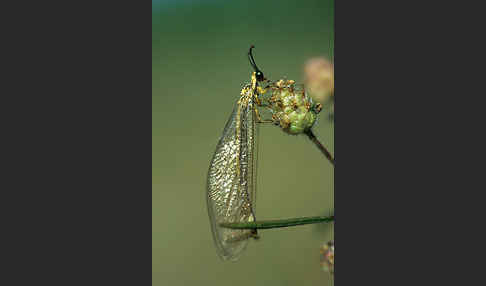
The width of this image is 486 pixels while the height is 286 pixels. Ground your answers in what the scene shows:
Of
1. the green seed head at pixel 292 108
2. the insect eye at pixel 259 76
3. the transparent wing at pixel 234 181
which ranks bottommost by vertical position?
the transparent wing at pixel 234 181

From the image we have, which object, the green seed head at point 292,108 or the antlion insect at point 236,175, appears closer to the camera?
the green seed head at point 292,108

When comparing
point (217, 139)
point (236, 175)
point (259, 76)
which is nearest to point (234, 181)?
point (236, 175)

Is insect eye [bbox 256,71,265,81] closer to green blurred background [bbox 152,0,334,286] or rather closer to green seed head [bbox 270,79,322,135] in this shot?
green blurred background [bbox 152,0,334,286]

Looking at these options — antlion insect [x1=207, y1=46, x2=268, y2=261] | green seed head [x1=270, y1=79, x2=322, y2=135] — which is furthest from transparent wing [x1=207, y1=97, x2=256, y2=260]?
green seed head [x1=270, y1=79, x2=322, y2=135]

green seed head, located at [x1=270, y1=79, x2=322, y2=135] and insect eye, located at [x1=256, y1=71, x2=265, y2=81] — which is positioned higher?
insect eye, located at [x1=256, y1=71, x2=265, y2=81]

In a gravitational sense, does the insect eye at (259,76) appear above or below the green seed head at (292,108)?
above

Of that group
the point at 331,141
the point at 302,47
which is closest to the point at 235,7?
the point at 302,47

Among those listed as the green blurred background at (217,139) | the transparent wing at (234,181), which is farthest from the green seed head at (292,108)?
the transparent wing at (234,181)

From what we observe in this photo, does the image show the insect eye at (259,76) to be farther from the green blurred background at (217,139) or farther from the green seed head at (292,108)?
the green seed head at (292,108)
